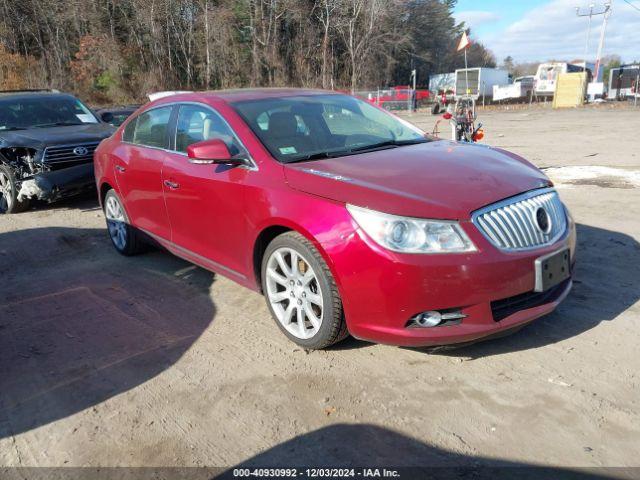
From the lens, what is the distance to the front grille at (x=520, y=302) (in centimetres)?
303

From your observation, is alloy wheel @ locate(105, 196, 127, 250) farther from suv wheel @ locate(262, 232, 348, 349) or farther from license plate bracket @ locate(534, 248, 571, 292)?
license plate bracket @ locate(534, 248, 571, 292)

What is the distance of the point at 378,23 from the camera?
4656 centimetres

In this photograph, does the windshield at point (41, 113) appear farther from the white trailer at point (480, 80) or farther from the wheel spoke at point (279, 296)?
the white trailer at point (480, 80)

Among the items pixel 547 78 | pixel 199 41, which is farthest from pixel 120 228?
pixel 547 78

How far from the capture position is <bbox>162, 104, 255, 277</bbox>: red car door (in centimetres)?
388

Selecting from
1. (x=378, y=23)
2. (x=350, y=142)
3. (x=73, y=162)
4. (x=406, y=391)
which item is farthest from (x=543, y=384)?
(x=378, y=23)

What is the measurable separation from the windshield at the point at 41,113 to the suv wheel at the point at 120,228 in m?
3.82

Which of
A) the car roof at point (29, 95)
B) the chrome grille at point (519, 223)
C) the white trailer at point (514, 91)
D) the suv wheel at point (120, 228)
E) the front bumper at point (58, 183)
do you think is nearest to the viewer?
the chrome grille at point (519, 223)

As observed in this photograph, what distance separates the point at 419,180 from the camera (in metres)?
3.25

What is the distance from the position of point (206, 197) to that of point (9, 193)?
17.8 ft

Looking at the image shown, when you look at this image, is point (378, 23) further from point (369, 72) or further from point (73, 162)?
point (73, 162)

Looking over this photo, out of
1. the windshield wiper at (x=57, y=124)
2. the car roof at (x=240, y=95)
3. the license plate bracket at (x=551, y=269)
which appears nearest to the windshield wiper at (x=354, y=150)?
the car roof at (x=240, y=95)

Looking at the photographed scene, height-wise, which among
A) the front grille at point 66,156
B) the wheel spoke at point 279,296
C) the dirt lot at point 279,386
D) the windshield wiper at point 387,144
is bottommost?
the dirt lot at point 279,386

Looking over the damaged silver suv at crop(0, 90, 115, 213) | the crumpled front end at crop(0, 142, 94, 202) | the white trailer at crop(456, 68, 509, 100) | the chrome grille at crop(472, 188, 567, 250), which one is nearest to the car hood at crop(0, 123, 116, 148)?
the damaged silver suv at crop(0, 90, 115, 213)
